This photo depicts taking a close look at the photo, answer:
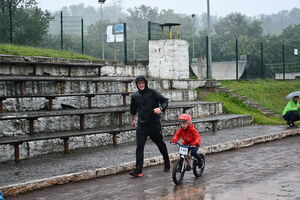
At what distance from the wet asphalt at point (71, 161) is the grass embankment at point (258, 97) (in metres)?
6.29

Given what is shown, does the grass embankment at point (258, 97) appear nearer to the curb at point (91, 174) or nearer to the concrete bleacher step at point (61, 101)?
the concrete bleacher step at point (61, 101)

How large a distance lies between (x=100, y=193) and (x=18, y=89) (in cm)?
679

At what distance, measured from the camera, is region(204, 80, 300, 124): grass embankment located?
62.7 feet

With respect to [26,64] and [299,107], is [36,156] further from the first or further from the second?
[299,107]

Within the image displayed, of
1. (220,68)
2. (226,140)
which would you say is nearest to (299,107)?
(226,140)

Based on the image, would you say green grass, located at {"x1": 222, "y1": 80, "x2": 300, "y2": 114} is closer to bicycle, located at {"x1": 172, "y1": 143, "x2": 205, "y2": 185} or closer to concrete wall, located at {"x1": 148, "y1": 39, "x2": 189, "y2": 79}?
concrete wall, located at {"x1": 148, "y1": 39, "x2": 189, "y2": 79}

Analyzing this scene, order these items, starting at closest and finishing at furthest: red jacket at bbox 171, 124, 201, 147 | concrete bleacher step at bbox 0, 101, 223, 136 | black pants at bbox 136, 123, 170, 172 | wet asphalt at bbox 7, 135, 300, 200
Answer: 1. wet asphalt at bbox 7, 135, 300, 200
2. red jacket at bbox 171, 124, 201, 147
3. black pants at bbox 136, 123, 170, 172
4. concrete bleacher step at bbox 0, 101, 223, 136

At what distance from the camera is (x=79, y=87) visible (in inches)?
579

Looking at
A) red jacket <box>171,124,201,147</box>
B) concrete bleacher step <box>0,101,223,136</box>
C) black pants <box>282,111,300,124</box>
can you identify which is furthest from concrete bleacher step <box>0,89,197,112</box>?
Result: black pants <box>282,111,300,124</box>

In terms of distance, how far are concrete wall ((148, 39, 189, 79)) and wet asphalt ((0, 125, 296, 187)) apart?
24.8ft

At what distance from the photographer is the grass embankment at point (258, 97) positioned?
1910 cm

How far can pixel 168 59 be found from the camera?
2036 centimetres

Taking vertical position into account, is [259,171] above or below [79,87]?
below

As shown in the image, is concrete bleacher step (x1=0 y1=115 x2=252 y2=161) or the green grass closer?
concrete bleacher step (x1=0 y1=115 x2=252 y2=161)
